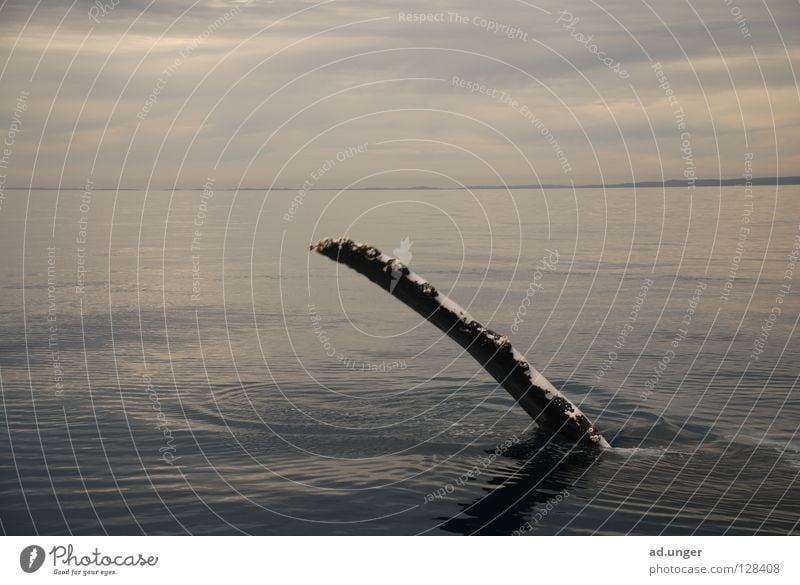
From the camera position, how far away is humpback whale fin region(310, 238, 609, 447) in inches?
434

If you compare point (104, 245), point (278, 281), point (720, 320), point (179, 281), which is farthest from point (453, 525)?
point (104, 245)

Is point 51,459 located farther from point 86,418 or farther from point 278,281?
point 278,281

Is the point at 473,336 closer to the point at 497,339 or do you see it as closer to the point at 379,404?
the point at 497,339

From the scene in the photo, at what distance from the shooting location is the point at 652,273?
30.5 metres

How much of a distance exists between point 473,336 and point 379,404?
297 cm

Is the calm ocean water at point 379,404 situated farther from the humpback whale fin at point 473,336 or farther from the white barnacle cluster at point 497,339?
the white barnacle cluster at point 497,339

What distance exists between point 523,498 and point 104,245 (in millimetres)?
33256

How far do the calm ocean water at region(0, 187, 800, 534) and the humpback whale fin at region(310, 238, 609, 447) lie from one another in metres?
0.46

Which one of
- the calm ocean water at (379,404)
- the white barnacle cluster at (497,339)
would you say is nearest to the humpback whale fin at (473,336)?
the white barnacle cluster at (497,339)

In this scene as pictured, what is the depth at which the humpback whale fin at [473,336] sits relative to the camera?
36.2ft

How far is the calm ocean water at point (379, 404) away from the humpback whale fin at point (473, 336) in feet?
1.50

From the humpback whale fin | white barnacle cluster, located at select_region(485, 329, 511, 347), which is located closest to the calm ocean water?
the humpback whale fin

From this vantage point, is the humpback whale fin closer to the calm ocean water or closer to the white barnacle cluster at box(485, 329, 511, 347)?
the white barnacle cluster at box(485, 329, 511, 347)

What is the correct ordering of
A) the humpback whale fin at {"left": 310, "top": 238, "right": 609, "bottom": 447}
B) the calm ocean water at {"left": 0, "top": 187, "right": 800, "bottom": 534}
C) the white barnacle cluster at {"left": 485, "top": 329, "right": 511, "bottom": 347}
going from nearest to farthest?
the calm ocean water at {"left": 0, "top": 187, "right": 800, "bottom": 534} → the humpback whale fin at {"left": 310, "top": 238, "right": 609, "bottom": 447} → the white barnacle cluster at {"left": 485, "top": 329, "right": 511, "bottom": 347}
